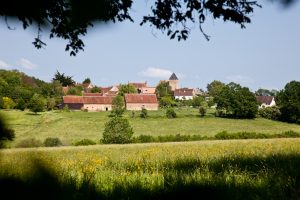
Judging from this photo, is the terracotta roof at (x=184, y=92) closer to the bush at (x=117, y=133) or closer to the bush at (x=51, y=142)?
the bush at (x=117, y=133)

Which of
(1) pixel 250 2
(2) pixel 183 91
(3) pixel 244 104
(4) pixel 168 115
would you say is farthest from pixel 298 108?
(2) pixel 183 91

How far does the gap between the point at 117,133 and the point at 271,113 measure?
52.1m

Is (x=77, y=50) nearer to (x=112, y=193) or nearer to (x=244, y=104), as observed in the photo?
(x=112, y=193)

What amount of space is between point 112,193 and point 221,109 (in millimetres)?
99659

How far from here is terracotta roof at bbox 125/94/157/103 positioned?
12106cm

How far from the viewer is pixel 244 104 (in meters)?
93.1

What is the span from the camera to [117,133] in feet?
178

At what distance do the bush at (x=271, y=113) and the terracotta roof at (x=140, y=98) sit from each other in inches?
1427

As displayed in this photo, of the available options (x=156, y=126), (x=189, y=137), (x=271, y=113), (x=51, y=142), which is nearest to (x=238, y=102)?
(x=271, y=113)

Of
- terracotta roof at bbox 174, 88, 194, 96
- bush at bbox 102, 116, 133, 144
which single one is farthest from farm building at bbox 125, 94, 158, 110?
terracotta roof at bbox 174, 88, 194, 96

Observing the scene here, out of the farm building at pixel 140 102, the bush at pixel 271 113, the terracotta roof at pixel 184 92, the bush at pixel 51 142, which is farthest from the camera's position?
the terracotta roof at pixel 184 92

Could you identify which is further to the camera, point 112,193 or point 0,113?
point 112,193

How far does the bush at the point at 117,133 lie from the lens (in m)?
53.8

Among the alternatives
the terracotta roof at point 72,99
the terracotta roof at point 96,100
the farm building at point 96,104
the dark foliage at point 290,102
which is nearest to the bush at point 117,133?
the dark foliage at point 290,102
